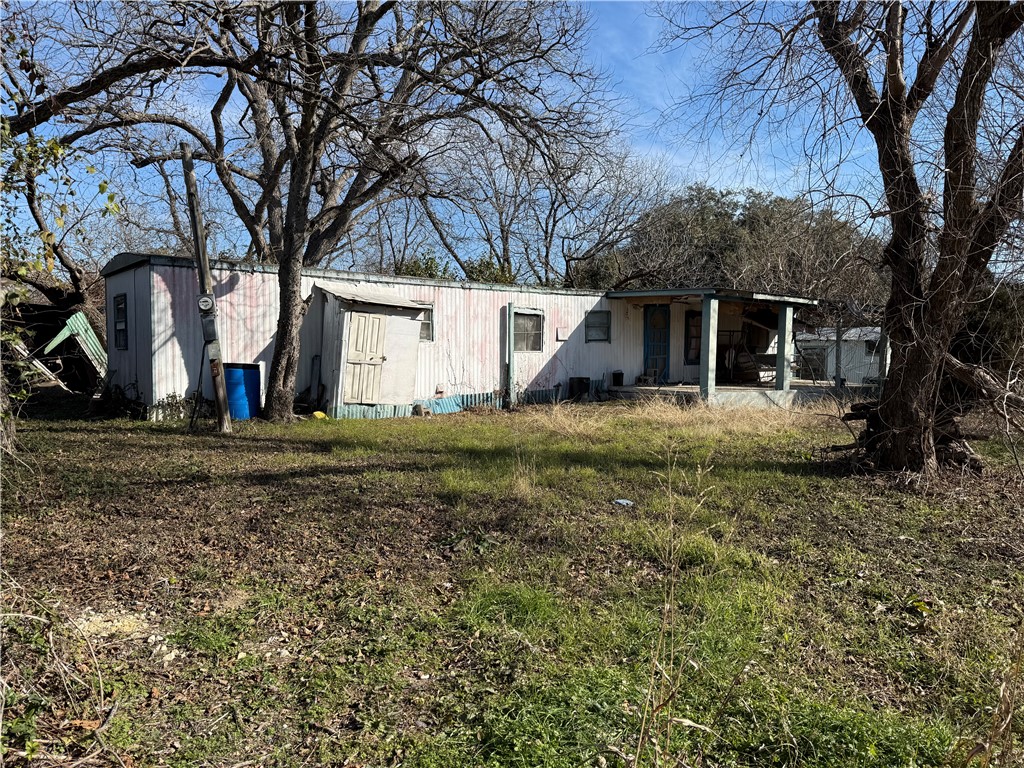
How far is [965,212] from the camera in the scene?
558 centimetres

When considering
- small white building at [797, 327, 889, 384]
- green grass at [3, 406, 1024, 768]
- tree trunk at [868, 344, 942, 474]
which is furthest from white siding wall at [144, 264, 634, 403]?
tree trunk at [868, 344, 942, 474]

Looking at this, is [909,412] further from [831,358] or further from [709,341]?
[831,358]

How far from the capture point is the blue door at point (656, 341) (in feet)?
54.6

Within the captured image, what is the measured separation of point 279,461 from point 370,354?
4.34 meters

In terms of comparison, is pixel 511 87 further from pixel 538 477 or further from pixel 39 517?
pixel 39 517

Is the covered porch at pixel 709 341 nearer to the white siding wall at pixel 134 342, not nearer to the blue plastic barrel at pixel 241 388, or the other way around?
the blue plastic barrel at pixel 241 388

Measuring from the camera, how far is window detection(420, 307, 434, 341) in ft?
41.5

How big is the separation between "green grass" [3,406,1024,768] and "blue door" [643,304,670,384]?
9810 mm

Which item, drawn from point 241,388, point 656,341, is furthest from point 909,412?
point 656,341

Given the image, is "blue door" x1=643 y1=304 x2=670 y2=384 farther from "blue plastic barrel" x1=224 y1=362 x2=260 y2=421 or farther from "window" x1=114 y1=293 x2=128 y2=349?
"window" x1=114 y1=293 x2=128 y2=349

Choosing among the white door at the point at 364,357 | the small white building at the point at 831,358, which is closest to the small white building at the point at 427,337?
the white door at the point at 364,357

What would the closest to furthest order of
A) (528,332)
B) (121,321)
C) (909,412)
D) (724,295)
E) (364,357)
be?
1. (909,412)
2. (121,321)
3. (364,357)
4. (724,295)
5. (528,332)

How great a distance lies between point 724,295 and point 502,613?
11.9 m

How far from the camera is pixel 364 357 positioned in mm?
11250
